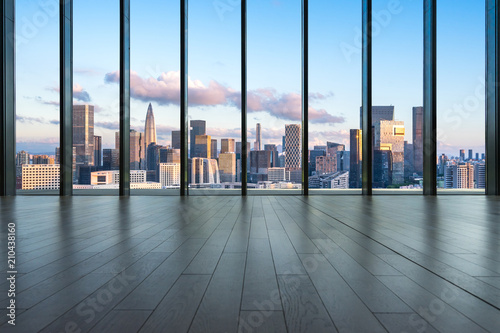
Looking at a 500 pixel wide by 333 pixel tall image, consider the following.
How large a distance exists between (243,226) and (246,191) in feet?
12.1

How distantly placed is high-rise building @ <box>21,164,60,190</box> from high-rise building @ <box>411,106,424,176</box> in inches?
287

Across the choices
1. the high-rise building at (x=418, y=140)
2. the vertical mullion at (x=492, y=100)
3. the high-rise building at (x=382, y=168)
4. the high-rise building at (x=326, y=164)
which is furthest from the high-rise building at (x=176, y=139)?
the vertical mullion at (x=492, y=100)

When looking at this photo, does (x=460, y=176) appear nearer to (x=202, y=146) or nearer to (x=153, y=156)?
(x=202, y=146)

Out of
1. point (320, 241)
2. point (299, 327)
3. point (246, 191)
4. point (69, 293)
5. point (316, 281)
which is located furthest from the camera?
point (246, 191)

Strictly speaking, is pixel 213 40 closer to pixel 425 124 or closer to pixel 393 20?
pixel 393 20

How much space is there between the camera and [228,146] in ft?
21.1

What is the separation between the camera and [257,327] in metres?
0.96

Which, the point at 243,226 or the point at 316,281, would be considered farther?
the point at 243,226

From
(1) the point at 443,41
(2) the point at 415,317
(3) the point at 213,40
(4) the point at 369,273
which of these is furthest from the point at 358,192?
(2) the point at 415,317

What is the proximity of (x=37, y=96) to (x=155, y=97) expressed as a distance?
A: 7.88 feet

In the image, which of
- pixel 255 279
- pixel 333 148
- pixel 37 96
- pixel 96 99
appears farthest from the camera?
pixel 96 99

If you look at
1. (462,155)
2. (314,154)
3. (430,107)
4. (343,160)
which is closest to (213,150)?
(314,154)

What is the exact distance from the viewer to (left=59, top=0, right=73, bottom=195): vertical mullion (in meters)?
6.38

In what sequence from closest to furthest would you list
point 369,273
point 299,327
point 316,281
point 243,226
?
point 299,327 < point 316,281 < point 369,273 < point 243,226
